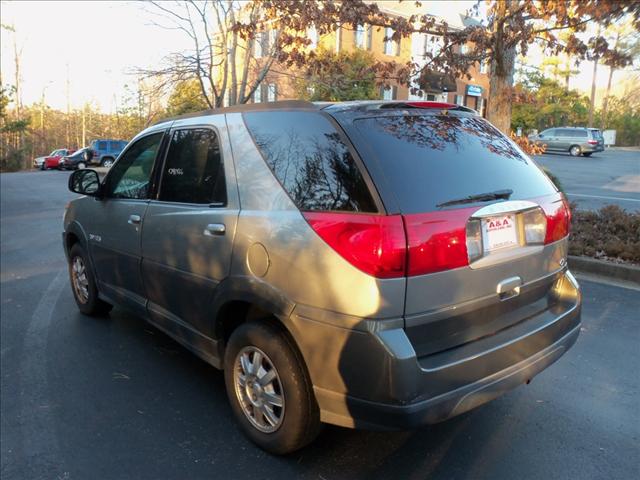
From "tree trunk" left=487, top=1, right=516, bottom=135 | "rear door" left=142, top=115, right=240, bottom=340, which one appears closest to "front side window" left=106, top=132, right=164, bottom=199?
"rear door" left=142, top=115, right=240, bottom=340

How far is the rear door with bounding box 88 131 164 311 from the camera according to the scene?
3998 mm

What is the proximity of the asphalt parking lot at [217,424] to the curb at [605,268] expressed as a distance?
4.42ft

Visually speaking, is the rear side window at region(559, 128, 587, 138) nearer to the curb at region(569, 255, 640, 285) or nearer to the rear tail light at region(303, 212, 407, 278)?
the curb at region(569, 255, 640, 285)

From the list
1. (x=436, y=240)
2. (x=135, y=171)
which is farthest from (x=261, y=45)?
(x=436, y=240)

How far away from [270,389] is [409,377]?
0.87m

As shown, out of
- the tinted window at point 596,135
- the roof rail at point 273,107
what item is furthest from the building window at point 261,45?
the tinted window at point 596,135

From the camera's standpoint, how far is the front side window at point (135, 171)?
13.2 feet

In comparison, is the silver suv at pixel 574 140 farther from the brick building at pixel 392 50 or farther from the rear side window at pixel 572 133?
the brick building at pixel 392 50

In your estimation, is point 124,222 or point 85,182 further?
point 85,182

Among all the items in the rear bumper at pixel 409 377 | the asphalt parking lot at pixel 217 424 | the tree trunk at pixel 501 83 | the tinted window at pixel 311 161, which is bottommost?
the asphalt parking lot at pixel 217 424

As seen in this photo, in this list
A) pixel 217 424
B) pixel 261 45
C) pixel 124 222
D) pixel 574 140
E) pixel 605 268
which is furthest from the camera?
pixel 574 140

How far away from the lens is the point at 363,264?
2340mm

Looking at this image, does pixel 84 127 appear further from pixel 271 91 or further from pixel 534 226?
pixel 534 226

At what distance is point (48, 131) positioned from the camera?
58.7 meters
